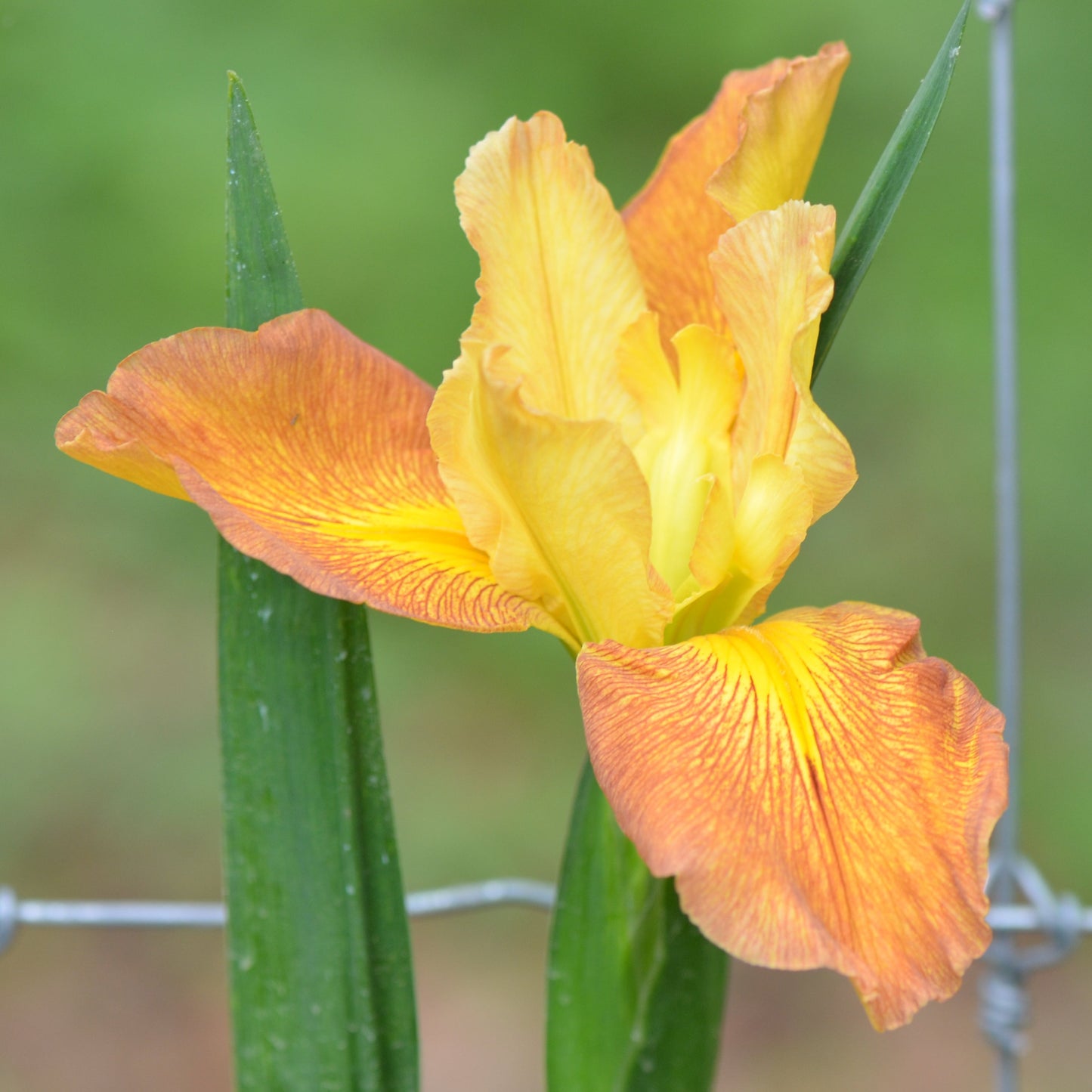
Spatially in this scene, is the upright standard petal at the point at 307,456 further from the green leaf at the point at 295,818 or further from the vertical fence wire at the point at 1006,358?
the vertical fence wire at the point at 1006,358

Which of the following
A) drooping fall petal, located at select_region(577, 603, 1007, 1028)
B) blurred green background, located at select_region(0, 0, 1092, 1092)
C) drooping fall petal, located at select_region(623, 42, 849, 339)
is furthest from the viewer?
blurred green background, located at select_region(0, 0, 1092, 1092)

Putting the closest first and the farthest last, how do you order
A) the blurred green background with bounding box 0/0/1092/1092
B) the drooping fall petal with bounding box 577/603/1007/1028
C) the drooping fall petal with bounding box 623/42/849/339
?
the drooping fall petal with bounding box 577/603/1007/1028 → the drooping fall petal with bounding box 623/42/849/339 → the blurred green background with bounding box 0/0/1092/1092

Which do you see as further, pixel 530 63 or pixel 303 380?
pixel 530 63

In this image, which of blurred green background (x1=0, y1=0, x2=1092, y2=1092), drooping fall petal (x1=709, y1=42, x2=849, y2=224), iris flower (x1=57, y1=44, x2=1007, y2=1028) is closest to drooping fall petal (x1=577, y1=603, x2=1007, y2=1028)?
iris flower (x1=57, y1=44, x2=1007, y2=1028)

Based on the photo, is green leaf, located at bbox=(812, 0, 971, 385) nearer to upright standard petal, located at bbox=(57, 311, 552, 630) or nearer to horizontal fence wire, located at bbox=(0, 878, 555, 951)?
upright standard petal, located at bbox=(57, 311, 552, 630)

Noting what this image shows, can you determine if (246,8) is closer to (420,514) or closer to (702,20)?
(702,20)

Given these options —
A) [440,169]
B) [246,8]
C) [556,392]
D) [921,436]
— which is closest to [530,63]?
[440,169]

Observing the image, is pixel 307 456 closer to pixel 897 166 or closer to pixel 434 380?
pixel 897 166
